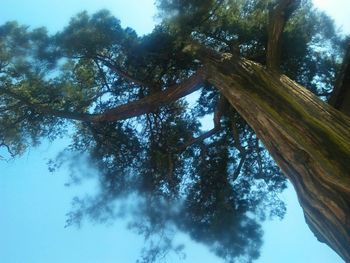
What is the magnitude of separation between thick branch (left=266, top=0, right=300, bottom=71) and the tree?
13.8 inches

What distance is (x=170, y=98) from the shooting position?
23.7 ft

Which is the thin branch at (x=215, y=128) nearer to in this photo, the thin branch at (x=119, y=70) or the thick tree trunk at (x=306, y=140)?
the thin branch at (x=119, y=70)

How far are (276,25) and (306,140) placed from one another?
206cm

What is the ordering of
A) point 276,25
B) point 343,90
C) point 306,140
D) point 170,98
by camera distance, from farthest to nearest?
point 170,98
point 343,90
point 276,25
point 306,140

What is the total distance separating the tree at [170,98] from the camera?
7355mm

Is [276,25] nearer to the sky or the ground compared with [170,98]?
nearer to the ground

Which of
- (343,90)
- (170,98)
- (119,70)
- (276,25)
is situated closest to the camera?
(276,25)

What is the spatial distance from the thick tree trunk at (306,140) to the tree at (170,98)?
78cm

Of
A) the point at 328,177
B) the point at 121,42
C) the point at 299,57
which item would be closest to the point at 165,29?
the point at 121,42

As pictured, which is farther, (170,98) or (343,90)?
(170,98)

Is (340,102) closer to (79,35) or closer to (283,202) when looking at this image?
(283,202)

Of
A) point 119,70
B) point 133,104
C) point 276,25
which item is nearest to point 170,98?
point 133,104

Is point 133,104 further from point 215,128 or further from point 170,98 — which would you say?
point 215,128

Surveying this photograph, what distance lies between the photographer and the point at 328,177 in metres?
3.60
